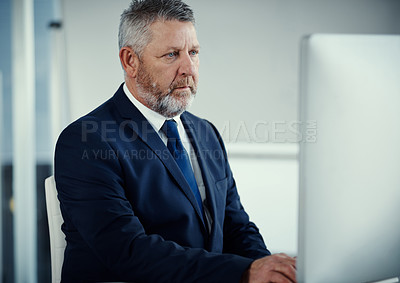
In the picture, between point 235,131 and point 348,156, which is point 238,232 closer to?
point 348,156

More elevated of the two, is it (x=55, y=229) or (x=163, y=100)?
(x=163, y=100)

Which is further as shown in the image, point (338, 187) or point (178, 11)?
point (178, 11)

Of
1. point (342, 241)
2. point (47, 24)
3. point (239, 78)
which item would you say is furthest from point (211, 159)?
point (47, 24)

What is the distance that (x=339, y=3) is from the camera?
10.00ft

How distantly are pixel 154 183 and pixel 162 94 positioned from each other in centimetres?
32

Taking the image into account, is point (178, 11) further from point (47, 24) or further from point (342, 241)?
point (47, 24)

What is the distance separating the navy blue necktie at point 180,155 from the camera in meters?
1.33

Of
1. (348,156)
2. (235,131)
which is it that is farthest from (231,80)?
(348,156)

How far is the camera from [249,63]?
307 centimetres

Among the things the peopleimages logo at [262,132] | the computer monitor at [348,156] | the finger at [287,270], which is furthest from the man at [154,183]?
the peopleimages logo at [262,132]

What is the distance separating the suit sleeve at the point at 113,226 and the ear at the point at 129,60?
11.9 inches

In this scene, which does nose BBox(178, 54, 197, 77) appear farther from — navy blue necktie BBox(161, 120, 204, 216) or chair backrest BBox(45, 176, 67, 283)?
chair backrest BBox(45, 176, 67, 283)

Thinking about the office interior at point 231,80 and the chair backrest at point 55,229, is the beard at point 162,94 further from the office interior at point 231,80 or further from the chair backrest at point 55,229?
the office interior at point 231,80

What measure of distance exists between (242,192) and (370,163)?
2.50m
